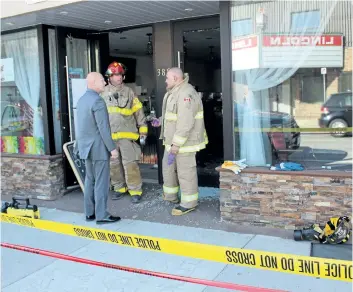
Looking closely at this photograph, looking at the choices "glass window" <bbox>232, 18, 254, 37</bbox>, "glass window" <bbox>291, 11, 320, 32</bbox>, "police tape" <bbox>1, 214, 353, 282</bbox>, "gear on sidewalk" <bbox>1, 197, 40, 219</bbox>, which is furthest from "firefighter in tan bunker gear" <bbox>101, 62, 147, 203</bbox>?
"police tape" <bbox>1, 214, 353, 282</bbox>

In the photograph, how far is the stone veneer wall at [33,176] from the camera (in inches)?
260

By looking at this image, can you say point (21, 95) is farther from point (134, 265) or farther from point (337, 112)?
point (337, 112)

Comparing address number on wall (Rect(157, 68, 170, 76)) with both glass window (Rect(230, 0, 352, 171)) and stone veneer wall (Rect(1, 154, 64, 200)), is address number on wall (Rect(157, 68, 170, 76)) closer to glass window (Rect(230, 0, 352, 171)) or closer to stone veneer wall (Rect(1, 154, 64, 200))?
glass window (Rect(230, 0, 352, 171))

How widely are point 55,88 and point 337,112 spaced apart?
13.8ft

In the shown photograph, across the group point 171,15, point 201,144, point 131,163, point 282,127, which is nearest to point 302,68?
point 282,127

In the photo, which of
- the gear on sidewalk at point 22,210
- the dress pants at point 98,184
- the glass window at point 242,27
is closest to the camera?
the glass window at point 242,27

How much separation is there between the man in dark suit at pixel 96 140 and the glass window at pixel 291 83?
1559 mm

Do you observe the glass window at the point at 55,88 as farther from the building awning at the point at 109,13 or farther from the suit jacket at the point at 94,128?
the suit jacket at the point at 94,128

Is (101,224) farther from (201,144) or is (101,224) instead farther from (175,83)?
(175,83)

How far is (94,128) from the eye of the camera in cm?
515

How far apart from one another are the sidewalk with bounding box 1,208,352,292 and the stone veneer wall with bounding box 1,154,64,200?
54.6 inches

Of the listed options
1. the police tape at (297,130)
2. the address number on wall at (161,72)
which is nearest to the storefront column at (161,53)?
the address number on wall at (161,72)

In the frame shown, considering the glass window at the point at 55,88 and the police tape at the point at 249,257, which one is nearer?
the police tape at the point at 249,257

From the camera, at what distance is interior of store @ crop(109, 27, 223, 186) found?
786 centimetres
